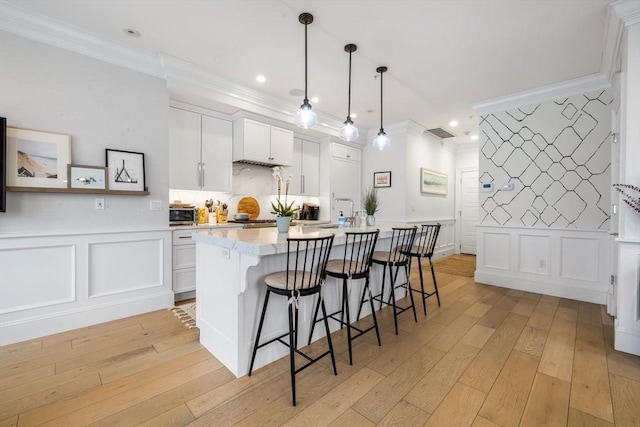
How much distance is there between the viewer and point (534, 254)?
3959mm

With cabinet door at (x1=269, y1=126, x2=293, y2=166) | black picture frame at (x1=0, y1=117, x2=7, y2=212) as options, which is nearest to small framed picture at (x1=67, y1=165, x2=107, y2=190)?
black picture frame at (x1=0, y1=117, x2=7, y2=212)

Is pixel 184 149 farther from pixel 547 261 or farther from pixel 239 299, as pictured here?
pixel 547 261

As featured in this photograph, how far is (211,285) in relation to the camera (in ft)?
7.34

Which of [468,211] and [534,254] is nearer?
[534,254]

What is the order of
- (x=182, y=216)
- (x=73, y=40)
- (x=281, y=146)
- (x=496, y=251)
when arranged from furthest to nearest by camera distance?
(x=281, y=146), (x=496, y=251), (x=182, y=216), (x=73, y=40)

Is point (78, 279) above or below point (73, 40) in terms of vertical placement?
below

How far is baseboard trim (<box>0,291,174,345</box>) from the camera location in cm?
241

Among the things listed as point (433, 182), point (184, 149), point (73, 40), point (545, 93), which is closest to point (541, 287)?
point (545, 93)

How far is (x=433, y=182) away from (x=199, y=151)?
4771mm

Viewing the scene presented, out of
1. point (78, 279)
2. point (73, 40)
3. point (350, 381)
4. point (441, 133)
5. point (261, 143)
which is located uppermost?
point (441, 133)

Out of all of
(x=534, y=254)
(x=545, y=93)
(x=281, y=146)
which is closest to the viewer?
(x=545, y=93)

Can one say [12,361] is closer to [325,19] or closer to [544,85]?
[325,19]

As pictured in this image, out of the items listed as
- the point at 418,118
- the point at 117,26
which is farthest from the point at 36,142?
the point at 418,118

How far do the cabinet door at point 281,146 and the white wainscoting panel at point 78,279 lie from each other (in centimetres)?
193
